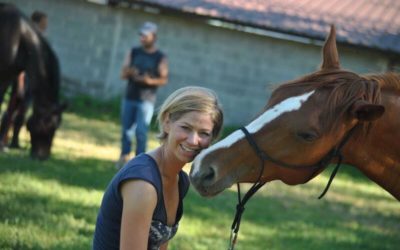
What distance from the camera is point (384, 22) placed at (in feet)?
51.1

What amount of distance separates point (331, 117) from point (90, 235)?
3.07 m

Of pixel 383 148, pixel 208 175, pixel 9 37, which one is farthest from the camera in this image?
pixel 9 37

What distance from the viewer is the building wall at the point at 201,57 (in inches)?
579

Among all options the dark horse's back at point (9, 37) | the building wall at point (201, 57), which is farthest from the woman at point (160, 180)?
the building wall at point (201, 57)

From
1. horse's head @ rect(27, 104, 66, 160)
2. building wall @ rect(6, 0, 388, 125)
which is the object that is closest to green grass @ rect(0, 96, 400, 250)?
horse's head @ rect(27, 104, 66, 160)

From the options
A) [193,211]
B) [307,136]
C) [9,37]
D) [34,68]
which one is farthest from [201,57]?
[307,136]

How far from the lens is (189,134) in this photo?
288cm

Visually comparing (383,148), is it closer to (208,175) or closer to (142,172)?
(208,175)

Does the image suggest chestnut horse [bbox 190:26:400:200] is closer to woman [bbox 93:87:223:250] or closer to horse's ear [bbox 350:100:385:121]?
horse's ear [bbox 350:100:385:121]

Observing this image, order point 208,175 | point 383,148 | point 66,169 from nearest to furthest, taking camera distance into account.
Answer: point 208,175 < point 383,148 < point 66,169

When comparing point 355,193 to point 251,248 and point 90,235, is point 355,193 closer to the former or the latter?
point 251,248

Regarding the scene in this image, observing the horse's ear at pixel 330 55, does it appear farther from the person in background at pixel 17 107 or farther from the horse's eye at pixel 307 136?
the person in background at pixel 17 107

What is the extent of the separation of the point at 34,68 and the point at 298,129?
5.89m

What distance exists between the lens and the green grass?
5445mm
